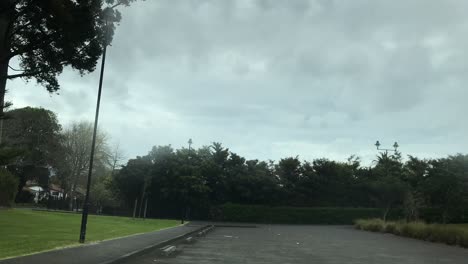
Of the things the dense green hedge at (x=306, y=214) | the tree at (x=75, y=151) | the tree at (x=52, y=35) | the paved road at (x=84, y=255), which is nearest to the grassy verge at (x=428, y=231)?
the dense green hedge at (x=306, y=214)

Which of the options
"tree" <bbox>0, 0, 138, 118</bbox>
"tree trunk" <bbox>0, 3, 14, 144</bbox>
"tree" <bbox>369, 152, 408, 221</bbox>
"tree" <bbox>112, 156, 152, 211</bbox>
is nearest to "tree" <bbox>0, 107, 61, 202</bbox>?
"tree" <bbox>112, 156, 152, 211</bbox>

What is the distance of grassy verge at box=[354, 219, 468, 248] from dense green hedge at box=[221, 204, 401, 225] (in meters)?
13.3

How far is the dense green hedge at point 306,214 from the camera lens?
57375 mm

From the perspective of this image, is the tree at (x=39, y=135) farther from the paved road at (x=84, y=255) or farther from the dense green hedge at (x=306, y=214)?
the paved road at (x=84, y=255)

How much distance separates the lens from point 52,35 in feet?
35.9

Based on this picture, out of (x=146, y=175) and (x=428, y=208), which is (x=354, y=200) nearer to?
(x=428, y=208)

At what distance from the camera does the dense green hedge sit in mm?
57375

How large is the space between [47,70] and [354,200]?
2158 inches

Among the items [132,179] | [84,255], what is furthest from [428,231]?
[132,179]

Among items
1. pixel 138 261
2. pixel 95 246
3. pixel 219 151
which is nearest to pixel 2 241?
pixel 95 246

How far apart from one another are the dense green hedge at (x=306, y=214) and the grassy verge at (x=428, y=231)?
13255 mm

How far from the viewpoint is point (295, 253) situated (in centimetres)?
1848

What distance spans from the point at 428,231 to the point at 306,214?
26.9m

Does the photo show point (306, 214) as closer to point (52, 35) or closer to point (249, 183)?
point (249, 183)
